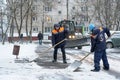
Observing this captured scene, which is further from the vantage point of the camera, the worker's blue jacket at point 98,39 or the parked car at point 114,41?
the parked car at point 114,41

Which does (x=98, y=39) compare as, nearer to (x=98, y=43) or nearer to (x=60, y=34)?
(x=98, y=43)

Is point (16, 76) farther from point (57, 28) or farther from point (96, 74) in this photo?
point (57, 28)

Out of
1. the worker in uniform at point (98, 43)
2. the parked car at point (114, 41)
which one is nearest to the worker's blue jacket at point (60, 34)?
the worker in uniform at point (98, 43)

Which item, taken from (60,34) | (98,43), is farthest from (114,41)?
(98,43)

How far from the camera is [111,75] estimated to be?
44.8 ft

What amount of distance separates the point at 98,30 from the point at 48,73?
2.43 meters

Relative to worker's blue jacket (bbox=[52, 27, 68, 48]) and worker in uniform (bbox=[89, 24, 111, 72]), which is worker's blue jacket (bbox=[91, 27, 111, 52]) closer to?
worker in uniform (bbox=[89, 24, 111, 72])

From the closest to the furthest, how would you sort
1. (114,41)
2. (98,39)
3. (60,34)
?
1. (98,39)
2. (60,34)
3. (114,41)

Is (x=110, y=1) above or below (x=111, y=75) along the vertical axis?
above

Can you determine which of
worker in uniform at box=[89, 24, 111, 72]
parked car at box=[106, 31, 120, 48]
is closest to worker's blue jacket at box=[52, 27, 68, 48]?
→ worker in uniform at box=[89, 24, 111, 72]

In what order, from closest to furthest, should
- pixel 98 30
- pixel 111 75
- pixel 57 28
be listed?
pixel 111 75
pixel 98 30
pixel 57 28

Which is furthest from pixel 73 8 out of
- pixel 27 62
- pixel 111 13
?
pixel 27 62

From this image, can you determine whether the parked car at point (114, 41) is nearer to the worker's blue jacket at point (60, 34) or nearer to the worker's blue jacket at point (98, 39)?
the worker's blue jacket at point (60, 34)

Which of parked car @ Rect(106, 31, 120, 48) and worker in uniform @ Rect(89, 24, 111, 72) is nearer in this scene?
worker in uniform @ Rect(89, 24, 111, 72)
